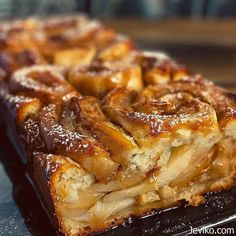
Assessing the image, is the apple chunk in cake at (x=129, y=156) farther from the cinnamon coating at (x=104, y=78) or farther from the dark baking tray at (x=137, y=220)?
the cinnamon coating at (x=104, y=78)

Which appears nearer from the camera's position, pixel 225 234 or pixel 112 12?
pixel 225 234

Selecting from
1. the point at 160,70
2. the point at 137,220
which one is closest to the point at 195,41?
the point at 160,70

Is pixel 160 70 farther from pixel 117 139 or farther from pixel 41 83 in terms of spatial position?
pixel 117 139

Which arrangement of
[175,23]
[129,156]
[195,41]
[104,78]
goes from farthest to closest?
[175,23]
[195,41]
[104,78]
[129,156]

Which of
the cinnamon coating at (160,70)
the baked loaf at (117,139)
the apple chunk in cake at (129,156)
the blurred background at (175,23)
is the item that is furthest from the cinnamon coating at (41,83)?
the blurred background at (175,23)

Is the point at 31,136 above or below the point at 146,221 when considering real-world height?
above

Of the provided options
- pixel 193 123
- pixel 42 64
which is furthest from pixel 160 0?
pixel 193 123

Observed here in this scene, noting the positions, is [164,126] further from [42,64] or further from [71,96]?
[42,64]
